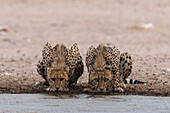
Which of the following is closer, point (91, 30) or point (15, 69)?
point (15, 69)

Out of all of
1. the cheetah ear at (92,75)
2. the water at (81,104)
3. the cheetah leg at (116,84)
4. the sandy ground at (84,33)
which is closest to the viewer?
the water at (81,104)

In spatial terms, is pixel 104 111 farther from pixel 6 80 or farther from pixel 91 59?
pixel 6 80

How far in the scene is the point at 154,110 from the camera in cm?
710

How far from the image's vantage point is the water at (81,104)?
279 inches

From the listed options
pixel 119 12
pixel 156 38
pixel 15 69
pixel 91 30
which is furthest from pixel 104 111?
pixel 119 12

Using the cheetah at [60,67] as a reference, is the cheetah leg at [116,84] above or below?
below

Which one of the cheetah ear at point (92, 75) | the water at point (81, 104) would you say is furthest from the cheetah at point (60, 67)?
the cheetah ear at point (92, 75)

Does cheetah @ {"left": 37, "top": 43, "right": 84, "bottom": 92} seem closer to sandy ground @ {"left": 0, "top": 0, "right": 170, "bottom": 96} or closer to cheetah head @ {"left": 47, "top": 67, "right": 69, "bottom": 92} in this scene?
cheetah head @ {"left": 47, "top": 67, "right": 69, "bottom": 92}

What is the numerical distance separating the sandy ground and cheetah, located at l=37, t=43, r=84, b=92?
0.96ft

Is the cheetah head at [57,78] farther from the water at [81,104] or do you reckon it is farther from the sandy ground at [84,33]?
the sandy ground at [84,33]

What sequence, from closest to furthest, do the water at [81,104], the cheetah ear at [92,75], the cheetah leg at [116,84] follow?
1. the water at [81,104]
2. the cheetah ear at [92,75]
3. the cheetah leg at [116,84]

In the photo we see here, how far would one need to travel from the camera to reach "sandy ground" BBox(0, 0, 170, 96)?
32.6 ft

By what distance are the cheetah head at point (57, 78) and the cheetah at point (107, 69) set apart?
1.38 ft

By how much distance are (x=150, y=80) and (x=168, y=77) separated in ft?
1.33
